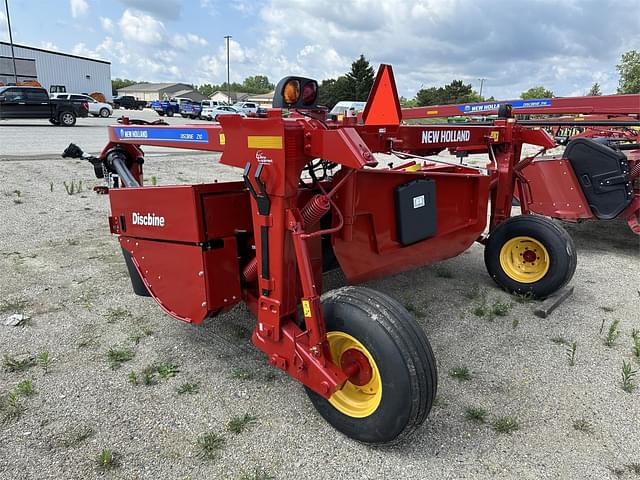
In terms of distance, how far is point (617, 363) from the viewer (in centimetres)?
322

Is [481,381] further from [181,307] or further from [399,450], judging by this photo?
[181,307]

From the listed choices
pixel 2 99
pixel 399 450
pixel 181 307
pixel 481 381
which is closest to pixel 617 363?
pixel 481 381

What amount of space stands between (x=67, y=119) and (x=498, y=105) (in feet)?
64.8

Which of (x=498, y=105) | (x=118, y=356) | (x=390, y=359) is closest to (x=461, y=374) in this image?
(x=390, y=359)

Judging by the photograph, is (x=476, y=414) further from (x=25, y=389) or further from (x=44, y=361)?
(x=44, y=361)

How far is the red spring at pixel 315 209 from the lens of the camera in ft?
7.85

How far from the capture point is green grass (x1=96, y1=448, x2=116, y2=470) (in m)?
2.23

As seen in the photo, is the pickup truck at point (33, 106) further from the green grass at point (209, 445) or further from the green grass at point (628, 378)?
the green grass at point (628, 378)

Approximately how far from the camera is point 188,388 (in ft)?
9.25

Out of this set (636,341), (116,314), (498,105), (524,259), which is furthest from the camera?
(498,105)

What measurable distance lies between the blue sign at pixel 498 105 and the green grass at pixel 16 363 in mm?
5614

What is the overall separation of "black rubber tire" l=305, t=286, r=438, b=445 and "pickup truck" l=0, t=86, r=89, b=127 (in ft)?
71.6

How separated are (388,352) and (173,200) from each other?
1.56 m

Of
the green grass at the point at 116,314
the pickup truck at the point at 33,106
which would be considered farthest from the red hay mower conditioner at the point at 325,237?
the pickup truck at the point at 33,106
